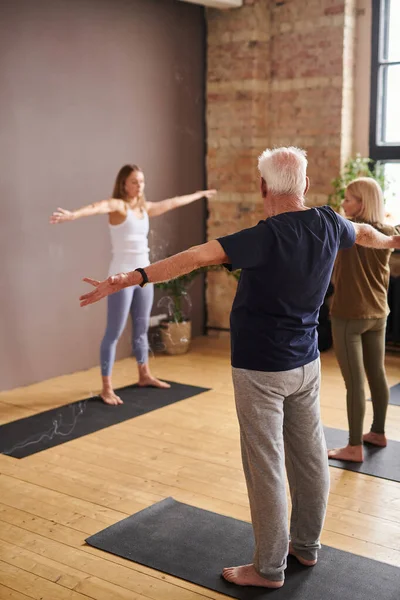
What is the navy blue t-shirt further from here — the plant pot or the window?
the window

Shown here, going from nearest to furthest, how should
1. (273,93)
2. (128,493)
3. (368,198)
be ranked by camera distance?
(128,493), (368,198), (273,93)

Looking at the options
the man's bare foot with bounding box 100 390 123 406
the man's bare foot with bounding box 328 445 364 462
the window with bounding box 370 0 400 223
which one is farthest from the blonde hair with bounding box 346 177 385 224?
the window with bounding box 370 0 400 223

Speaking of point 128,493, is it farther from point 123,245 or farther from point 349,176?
point 349,176

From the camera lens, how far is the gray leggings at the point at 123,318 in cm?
480

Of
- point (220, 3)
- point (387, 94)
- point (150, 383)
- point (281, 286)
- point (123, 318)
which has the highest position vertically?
point (220, 3)

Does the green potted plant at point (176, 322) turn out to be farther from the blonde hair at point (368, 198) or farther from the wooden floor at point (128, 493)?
the blonde hair at point (368, 198)

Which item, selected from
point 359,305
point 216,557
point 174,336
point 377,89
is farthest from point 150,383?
point 377,89

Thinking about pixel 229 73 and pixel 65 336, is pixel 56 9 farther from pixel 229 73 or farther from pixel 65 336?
pixel 65 336

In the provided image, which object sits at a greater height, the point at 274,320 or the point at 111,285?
the point at 111,285

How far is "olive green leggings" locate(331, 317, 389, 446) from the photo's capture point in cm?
372

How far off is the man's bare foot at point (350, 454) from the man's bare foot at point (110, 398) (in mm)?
1524

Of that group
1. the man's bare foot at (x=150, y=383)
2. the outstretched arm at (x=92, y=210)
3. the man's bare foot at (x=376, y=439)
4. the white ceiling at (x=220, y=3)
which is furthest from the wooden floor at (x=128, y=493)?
the white ceiling at (x=220, y=3)

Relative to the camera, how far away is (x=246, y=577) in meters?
2.69

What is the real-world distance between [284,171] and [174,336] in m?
3.79
